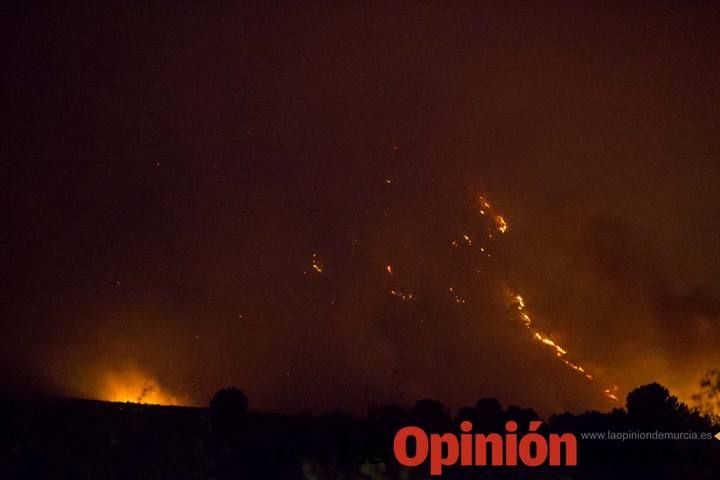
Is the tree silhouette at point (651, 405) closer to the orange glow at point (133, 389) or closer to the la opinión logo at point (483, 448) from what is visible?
the la opinión logo at point (483, 448)

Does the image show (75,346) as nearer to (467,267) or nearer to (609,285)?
(467,267)

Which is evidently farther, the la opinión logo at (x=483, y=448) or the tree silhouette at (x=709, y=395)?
the tree silhouette at (x=709, y=395)

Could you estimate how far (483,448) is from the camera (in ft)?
21.4

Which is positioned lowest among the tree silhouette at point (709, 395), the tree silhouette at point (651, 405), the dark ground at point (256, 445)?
the dark ground at point (256, 445)

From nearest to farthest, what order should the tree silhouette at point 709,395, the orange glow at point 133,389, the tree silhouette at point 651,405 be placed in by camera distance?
the tree silhouette at point 651,405, the tree silhouette at point 709,395, the orange glow at point 133,389

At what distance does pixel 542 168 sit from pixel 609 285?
2.25m

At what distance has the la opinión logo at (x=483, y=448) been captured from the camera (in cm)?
628

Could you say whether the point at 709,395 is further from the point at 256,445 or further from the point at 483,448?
the point at 256,445

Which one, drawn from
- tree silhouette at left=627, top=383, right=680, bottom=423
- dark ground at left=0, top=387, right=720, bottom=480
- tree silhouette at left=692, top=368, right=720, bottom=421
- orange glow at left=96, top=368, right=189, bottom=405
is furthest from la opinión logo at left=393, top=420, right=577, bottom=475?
orange glow at left=96, top=368, right=189, bottom=405

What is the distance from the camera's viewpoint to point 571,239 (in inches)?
472

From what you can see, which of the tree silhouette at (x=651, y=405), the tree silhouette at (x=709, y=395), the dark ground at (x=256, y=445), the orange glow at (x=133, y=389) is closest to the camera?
the dark ground at (x=256, y=445)

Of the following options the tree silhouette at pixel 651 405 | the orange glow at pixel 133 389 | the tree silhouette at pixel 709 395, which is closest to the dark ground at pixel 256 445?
the tree silhouette at pixel 651 405

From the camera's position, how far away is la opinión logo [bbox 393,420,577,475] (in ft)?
20.6

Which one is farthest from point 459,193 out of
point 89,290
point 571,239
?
point 89,290
